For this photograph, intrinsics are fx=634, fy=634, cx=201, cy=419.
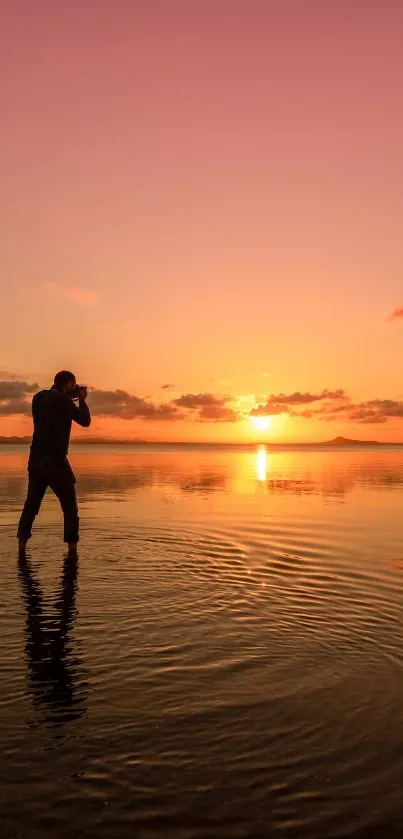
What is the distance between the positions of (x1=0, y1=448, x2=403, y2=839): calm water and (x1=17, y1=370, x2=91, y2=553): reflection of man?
64cm

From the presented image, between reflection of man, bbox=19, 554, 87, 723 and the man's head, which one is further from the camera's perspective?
the man's head

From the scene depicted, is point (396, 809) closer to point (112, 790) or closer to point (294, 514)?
point (112, 790)

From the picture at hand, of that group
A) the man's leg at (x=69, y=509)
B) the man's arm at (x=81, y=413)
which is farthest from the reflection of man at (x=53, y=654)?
the man's arm at (x=81, y=413)

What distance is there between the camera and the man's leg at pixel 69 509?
10.7 meters

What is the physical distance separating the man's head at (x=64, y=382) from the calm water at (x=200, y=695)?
113 inches

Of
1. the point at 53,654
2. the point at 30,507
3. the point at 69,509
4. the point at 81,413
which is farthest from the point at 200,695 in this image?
the point at 81,413

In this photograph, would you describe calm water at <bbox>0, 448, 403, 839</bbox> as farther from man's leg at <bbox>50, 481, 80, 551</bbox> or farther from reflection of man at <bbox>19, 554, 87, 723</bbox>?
man's leg at <bbox>50, 481, 80, 551</bbox>

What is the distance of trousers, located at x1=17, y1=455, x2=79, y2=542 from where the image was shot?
1067 centimetres

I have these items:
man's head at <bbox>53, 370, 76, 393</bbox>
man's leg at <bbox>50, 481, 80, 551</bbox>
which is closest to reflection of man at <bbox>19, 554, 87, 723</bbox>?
man's leg at <bbox>50, 481, 80, 551</bbox>

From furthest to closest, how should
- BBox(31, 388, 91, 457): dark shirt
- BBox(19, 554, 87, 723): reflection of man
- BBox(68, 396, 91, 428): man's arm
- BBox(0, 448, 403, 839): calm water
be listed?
BBox(68, 396, 91, 428): man's arm, BBox(31, 388, 91, 457): dark shirt, BBox(19, 554, 87, 723): reflection of man, BBox(0, 448, 403, 839): calm water

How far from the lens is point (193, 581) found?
8641mm

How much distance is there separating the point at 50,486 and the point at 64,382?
1799 millimetres

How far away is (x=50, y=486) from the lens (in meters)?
10.7

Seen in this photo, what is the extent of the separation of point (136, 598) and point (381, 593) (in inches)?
126
